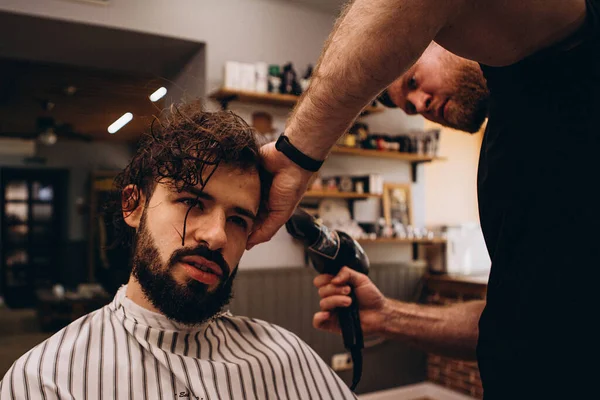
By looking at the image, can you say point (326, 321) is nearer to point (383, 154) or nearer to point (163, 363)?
point (163, 363)

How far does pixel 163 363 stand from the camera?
46.2 inches

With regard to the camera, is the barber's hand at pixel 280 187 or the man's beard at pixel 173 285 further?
the man's beard at pixel 173 285

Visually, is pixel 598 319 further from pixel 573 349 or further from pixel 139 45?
pixel 139 45

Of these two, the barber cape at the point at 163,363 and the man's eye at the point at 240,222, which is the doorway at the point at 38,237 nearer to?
the barber cape at the point at 163,363

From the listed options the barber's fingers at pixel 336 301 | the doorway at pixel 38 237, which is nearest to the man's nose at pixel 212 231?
the barber's fingers at pixel 336 301

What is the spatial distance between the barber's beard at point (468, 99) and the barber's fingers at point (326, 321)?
75cm

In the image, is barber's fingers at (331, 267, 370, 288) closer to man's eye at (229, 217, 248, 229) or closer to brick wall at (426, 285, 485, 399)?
man's eye at (229, 217, 248, 229)

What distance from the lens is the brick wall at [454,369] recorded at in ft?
14.1

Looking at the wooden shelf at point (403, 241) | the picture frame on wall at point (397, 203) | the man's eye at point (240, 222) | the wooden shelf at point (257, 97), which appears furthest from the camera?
the picture frame on wall at point (397, 203)

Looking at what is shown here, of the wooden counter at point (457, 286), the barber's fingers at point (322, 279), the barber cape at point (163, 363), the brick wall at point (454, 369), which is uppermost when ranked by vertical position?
the barber's fingers at point (322, 279)

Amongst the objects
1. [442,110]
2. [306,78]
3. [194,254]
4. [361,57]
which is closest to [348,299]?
[194,254]

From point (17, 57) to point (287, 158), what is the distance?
3.20 m

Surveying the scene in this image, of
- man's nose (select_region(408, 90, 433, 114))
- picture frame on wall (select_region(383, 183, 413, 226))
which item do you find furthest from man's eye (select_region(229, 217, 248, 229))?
picture frame on wall (select_region(383, 183, 413, 226))

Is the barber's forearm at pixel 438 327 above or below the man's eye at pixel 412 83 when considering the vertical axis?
below
